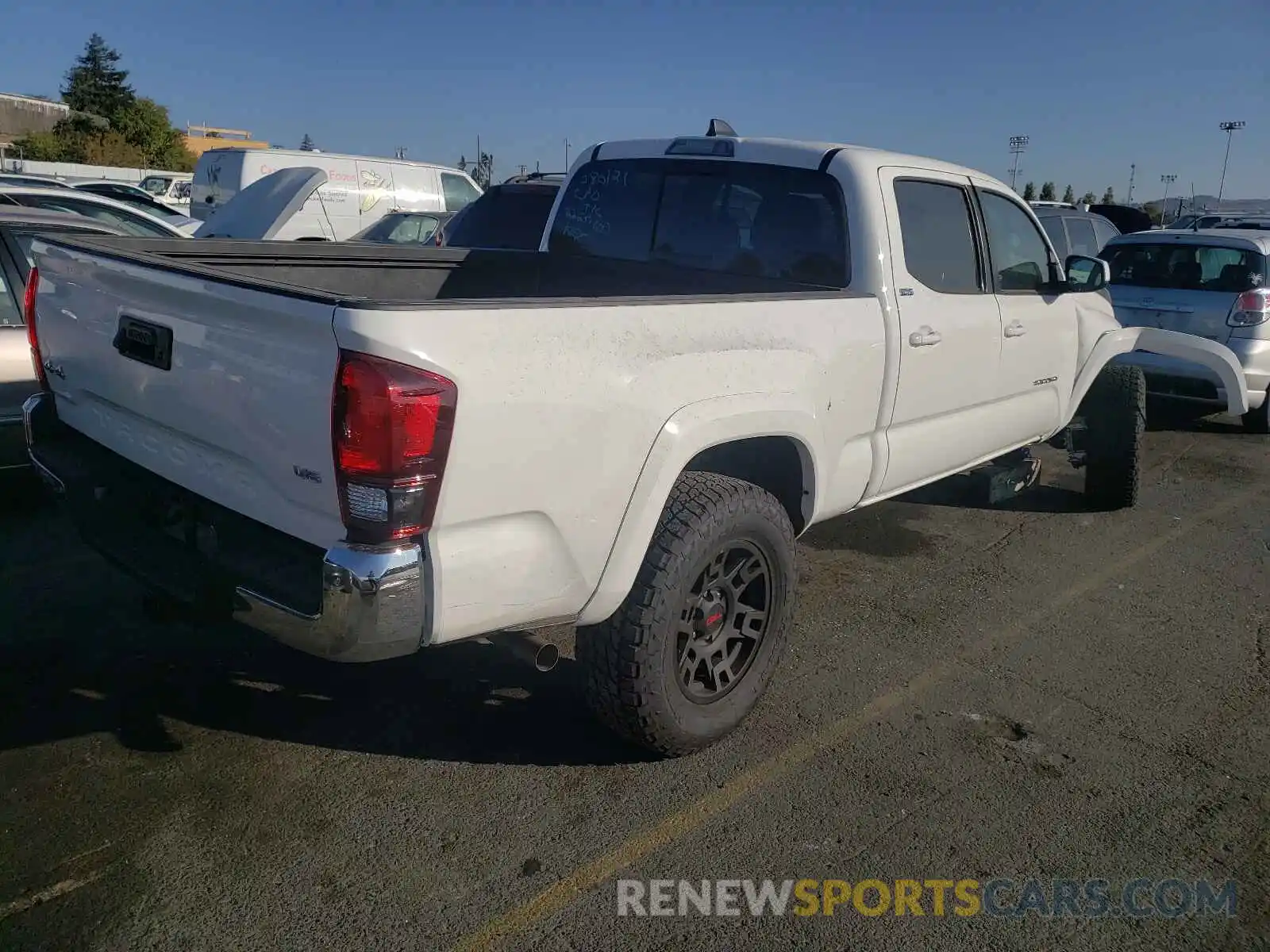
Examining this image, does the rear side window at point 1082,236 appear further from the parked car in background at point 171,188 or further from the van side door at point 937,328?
the parked car in background at point 171,188

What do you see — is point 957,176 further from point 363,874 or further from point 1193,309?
point 1193,309

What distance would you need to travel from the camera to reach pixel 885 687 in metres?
3.94

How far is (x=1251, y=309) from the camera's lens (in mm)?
8508

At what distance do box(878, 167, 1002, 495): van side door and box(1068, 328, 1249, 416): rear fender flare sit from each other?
118cm

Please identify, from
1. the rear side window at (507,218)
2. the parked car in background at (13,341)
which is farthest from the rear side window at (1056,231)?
the parked car in background at (13,341)

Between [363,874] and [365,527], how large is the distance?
1.01 meters

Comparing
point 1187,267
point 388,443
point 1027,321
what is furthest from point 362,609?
point 1187,267

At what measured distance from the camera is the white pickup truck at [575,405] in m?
2.40

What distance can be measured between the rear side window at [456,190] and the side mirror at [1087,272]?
1496cm

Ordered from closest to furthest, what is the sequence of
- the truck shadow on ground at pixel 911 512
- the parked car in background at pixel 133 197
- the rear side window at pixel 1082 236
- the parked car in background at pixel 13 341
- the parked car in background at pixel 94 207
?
the parked car in background at pixel 13 341 < the truck shadow on ground at pixel 911 512 < the parked car in background at pixel 94 207 < the rear side window at pixel 1082 236 < the parked car in background at pixel 133 197

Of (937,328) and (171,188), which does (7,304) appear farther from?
(171,188)

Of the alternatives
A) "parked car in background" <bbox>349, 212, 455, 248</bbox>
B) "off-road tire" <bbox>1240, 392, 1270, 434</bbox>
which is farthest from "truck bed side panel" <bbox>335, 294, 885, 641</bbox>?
"parked car in background" <bbox>349, 212, 455, 248</bbox>

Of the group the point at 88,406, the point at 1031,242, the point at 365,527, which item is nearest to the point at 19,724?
the point at 88,406

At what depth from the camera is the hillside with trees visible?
173ft
